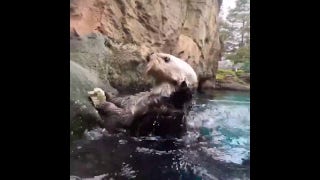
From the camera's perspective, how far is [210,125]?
2.03 m

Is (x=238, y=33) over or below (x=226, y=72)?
over

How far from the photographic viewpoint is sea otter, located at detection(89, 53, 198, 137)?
201 centimetres

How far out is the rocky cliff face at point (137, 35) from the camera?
2010 millimetres

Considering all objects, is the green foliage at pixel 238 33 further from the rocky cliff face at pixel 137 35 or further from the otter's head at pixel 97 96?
the otter's head at pixel 97 96

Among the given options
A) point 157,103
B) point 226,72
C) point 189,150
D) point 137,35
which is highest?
Answer: point 137,35

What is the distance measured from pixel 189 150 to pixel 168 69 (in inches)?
16.3

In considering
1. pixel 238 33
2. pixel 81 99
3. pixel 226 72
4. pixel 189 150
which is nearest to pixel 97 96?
pixel 81 99

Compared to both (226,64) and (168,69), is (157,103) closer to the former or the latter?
(168,69)

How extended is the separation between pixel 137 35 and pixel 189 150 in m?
0.63

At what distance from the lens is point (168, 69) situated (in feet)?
6.65

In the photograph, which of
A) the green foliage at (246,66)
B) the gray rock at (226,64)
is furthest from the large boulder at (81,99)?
the green foliage at (246,66)

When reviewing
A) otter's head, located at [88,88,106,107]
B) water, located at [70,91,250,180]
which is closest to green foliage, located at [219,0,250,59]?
water, located at [70,91,250,180]
